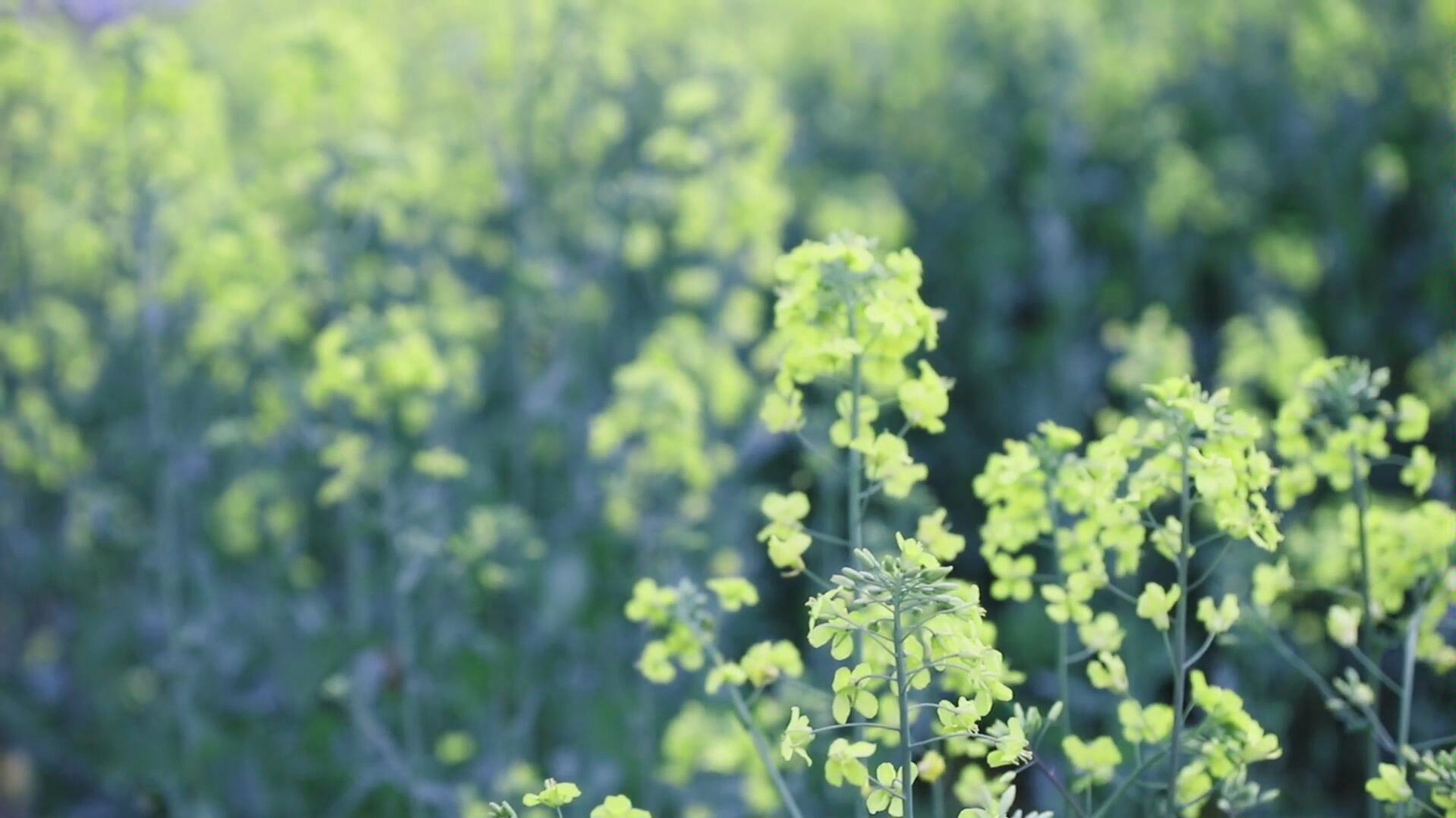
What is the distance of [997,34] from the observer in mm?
5973

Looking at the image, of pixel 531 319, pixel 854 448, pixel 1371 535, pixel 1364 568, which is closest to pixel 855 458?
pixel 854 448

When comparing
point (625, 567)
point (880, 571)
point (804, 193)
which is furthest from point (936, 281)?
point (880, 571)

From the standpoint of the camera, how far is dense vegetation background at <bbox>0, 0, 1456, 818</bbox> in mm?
3566

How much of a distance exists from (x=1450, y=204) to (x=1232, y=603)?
398 centimetres

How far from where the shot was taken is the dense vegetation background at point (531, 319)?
357 centimetres

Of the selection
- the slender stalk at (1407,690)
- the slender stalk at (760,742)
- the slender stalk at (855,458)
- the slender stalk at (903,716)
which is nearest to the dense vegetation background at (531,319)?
the slender stalk at (760,742)

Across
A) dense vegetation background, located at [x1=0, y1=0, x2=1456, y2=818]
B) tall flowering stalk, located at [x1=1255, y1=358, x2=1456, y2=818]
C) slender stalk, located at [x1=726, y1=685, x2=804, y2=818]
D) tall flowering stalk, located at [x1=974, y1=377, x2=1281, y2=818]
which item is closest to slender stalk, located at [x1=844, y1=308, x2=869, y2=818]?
slender stalk, located at [x1=726, y1=685, x2=804, y2=818]

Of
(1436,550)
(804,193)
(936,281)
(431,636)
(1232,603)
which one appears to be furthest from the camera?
(804,193)

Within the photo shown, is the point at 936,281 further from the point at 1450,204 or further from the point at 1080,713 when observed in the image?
the point at 1080,713

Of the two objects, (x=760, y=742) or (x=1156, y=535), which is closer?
(x=1156, y=535)

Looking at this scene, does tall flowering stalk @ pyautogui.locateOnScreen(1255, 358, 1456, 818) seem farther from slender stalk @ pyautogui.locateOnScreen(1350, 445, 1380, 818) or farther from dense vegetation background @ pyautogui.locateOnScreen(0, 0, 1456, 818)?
dense vegetation background @ pyautogui.locateOnScreen(0, 0, 1456, 818)

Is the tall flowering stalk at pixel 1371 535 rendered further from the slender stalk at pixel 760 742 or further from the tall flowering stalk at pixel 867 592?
the slender stalk at pixel 760 742

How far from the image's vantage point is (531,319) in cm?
416

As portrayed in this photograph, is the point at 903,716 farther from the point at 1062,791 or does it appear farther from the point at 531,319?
the point at 531,319
